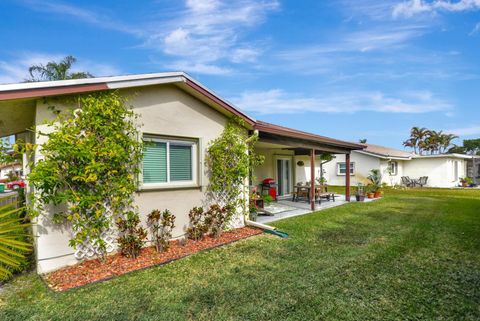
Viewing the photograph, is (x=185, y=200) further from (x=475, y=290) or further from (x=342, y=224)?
(x=475, y=290)

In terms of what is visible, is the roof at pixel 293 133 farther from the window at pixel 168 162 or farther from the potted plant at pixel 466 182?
the potted plant at pixel 466 182

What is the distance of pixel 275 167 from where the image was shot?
1543cm

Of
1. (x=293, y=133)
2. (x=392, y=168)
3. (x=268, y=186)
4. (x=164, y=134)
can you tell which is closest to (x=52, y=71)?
(x=268, y=186)

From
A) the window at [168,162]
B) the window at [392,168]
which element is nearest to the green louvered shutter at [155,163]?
the window at [168,162]

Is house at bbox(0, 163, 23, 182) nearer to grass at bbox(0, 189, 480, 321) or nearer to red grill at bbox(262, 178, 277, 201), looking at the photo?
grass at bbox(0, 189, 480, 321)

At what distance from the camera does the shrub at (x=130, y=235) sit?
18.7ft

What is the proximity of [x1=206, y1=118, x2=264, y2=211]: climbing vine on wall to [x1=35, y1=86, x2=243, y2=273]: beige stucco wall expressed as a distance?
0.27 metres

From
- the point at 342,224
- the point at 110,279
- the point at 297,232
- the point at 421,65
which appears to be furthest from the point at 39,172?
the point at 421,65

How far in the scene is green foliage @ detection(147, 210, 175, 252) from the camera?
6.21m

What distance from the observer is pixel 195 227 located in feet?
23.4

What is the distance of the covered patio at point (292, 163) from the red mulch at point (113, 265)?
11.9 feet

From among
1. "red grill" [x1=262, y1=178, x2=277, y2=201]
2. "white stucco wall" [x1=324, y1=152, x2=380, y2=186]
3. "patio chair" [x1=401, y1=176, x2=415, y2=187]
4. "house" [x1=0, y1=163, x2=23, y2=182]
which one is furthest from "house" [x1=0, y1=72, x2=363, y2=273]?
"patio chair" [x1=401, y1=176, x2=415, y2=187]

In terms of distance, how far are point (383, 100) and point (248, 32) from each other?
586 inches

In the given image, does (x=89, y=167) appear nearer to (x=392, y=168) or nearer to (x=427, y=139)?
(x=392, y=168)
